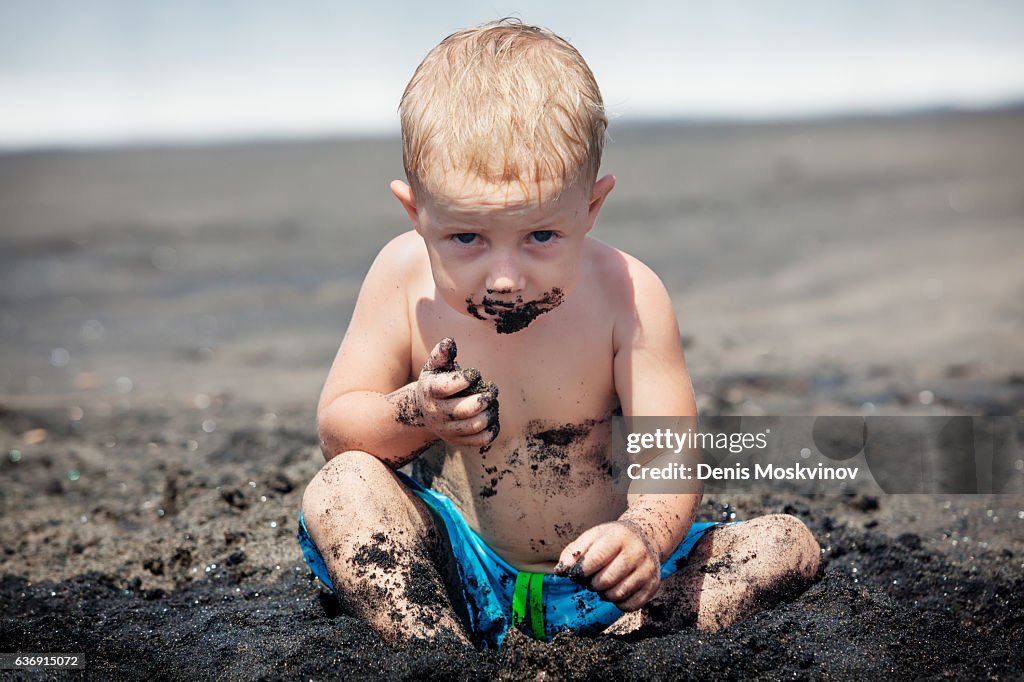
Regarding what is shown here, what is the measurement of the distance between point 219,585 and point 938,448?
103 inches

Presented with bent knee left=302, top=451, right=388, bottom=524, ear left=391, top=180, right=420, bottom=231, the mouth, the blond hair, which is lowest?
bent knee left=302, top=451, right=388, bottom=524

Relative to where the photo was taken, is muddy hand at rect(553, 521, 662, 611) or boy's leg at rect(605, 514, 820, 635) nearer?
muddy hand at rect(553, 521, 662, 611)

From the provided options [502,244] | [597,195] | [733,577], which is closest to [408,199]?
[502,244]

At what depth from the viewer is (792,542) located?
2451 mm

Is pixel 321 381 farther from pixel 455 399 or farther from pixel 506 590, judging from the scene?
pixel 455 399

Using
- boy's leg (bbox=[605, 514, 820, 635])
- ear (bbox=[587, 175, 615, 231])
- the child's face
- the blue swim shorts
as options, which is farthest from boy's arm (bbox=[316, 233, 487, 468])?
boy's leg (bbox=[605, 514, 820, 635])

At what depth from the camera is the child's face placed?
204 centimetres

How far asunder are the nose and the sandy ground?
2.42 feet

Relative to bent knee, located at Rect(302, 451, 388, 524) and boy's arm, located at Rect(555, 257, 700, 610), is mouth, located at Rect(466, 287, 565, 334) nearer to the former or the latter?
boy's arm, located at Rect(555, 257, 700, 610)

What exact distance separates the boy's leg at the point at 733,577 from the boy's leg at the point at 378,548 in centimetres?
48

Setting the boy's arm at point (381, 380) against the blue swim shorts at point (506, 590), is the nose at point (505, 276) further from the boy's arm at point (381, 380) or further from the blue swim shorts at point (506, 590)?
the blue swim shorts at point (506, 590)

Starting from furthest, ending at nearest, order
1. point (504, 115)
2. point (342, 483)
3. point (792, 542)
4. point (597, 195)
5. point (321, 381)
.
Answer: point (321, 381) → point (792, 542) → point (342, 483) → point (597, 195) → point (504, 115)

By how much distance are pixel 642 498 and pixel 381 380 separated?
685 millimetres

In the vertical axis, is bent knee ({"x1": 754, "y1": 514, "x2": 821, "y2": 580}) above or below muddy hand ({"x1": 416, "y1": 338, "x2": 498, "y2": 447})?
below
